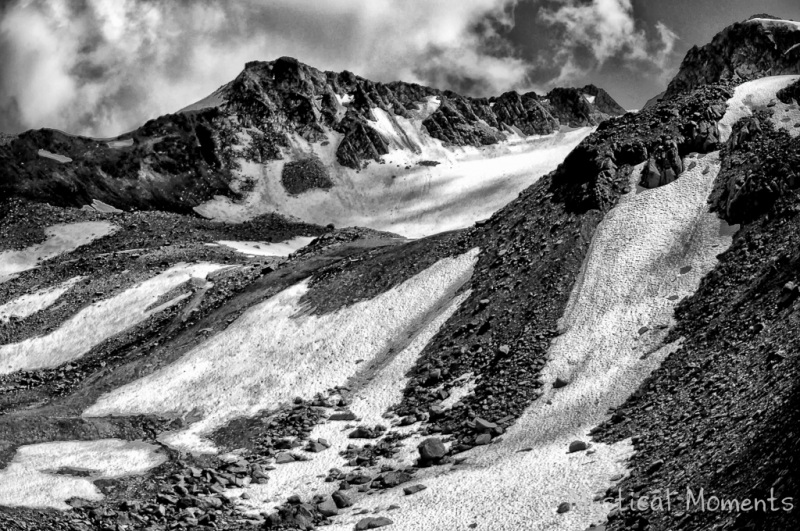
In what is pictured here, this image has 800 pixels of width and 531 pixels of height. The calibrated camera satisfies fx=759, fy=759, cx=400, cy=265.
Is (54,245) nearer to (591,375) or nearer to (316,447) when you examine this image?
(316,447)

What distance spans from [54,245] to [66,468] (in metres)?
79.5

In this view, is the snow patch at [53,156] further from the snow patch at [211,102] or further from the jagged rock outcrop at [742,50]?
the jagged rock outcrop at [742,50]

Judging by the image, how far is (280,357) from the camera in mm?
54406

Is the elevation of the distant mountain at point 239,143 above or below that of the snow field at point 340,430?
above

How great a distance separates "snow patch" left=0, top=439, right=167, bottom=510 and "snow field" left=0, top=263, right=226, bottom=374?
2698 centimetres

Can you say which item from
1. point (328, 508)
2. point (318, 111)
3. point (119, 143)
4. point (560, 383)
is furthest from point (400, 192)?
point (328, 508)

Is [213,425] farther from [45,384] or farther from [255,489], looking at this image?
[45,384]

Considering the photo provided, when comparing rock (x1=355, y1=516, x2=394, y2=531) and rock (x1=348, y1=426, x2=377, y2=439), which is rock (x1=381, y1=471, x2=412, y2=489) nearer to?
rock (x1=355, y1=516, x2=394, y2=531)

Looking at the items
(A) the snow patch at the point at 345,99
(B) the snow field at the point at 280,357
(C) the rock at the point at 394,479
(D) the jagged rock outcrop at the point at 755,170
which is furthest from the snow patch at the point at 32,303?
(A) the snow patch at the point at 345,99

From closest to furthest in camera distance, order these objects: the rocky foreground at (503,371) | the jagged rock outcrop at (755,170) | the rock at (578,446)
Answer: the rocky foreground at (503,371)
the rock at (578,446)
the jagged rock outcrop at (755,170)

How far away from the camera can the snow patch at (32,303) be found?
8019 centimetres

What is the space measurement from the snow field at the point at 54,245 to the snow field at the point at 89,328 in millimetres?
32251

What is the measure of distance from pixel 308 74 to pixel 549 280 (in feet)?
494

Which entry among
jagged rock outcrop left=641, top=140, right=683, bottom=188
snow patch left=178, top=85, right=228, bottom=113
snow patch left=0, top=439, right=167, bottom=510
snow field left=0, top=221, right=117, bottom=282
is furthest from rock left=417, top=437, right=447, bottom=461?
snow patch left=178, top=85, right=228, bottom=113
